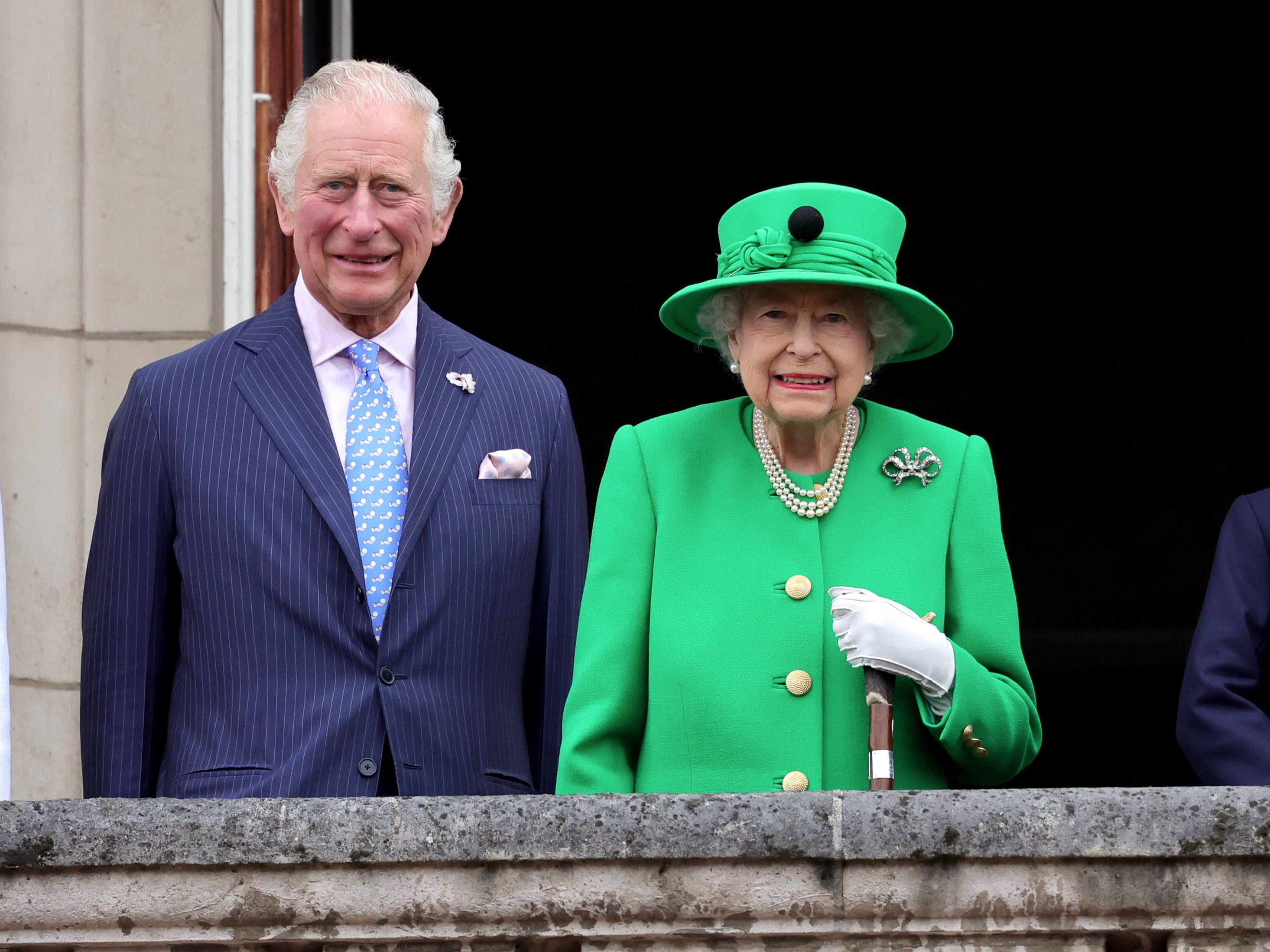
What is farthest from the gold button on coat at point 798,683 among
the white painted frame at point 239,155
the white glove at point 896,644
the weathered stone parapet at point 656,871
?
the white painted frame at point 239,155

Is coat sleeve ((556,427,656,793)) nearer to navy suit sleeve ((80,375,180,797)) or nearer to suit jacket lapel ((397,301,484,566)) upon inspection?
suit jacket lapel ((397,301,484,566))

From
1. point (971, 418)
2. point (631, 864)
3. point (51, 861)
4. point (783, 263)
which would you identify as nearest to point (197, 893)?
point (51, 861)

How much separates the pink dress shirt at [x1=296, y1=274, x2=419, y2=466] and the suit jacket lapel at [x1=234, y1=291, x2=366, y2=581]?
0.02 m

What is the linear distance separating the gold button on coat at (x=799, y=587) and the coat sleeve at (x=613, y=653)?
0.18 meters

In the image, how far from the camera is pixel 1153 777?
812cm

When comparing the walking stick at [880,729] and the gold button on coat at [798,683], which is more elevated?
the gold button on coat at [798,683]

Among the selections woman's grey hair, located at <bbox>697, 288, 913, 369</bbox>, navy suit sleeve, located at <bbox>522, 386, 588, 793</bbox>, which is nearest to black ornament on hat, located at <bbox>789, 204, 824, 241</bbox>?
woman's grey hair, located at <bbox>697, 288, 913, 369</bbox>

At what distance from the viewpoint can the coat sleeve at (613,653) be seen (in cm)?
266

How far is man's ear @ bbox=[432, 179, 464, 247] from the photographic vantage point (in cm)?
319

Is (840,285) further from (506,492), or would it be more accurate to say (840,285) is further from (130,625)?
(130,625)

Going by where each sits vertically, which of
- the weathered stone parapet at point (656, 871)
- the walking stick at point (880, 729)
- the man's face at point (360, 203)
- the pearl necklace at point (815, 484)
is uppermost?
the man's face at point (360, 203)

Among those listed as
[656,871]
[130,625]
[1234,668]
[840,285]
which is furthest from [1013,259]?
[656,871]

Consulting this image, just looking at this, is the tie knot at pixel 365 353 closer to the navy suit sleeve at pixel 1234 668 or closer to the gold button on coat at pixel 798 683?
the gold button on coat at pixel 798 683

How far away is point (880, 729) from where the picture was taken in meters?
2.50
